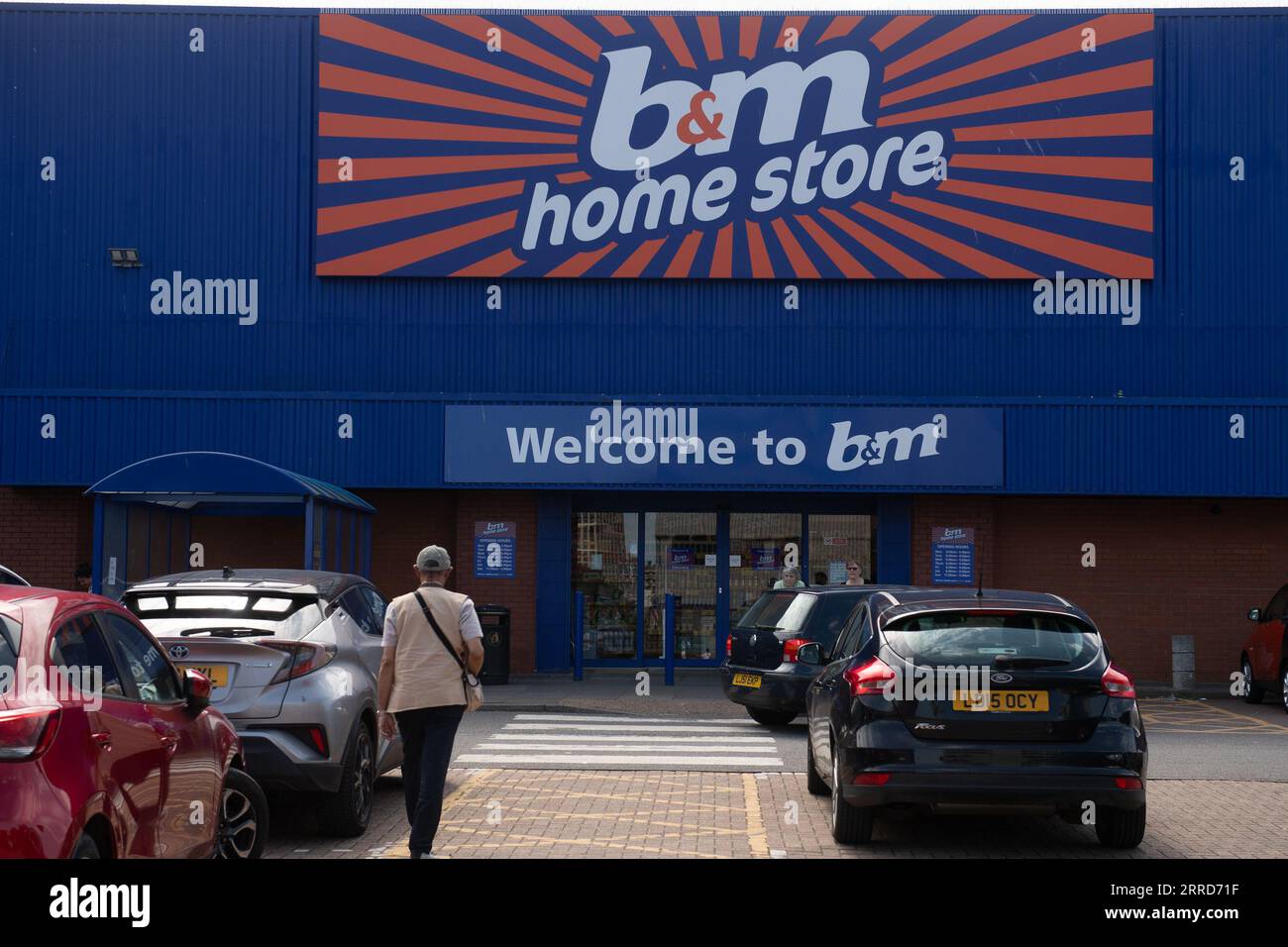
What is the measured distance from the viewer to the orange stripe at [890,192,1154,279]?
2294cm

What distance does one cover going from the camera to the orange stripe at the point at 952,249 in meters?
23.0

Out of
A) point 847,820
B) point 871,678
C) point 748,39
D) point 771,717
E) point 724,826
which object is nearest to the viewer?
point 871,678

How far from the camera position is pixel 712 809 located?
10234mm

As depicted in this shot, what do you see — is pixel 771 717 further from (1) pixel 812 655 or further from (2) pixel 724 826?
(2) pixel 724 826

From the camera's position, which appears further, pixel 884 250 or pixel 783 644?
pixel 884 250

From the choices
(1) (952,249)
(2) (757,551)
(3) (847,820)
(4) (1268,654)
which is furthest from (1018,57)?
(3) (847,820)

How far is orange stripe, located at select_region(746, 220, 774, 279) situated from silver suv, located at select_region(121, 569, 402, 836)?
14.7m

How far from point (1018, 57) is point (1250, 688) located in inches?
415

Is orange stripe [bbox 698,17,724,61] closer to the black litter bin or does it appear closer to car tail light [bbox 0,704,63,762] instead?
→ the black litter bin

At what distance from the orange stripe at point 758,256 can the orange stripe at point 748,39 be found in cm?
290

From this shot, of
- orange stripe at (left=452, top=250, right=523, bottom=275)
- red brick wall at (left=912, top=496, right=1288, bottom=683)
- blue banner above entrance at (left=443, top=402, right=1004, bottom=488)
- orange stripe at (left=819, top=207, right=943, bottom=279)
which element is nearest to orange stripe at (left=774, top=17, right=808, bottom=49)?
orange stripe at (left=819, top=207, right=943, bottom=279)
